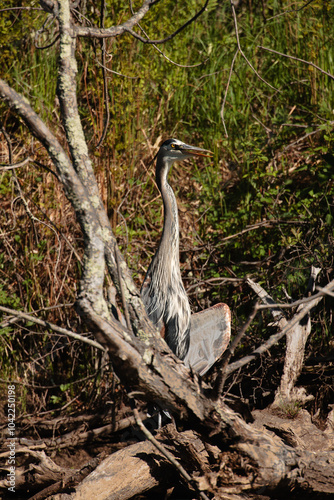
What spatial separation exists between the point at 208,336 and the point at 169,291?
0.41 m

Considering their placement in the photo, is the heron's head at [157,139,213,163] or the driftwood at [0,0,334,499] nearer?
the driftwood at [0,0,334,499]

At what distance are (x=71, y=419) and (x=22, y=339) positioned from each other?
770 millimetres

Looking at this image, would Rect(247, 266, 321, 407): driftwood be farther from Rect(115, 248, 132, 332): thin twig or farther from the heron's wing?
Rect(115, 248, 132, 332): thin twig

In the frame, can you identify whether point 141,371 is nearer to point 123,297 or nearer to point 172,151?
point 123,297

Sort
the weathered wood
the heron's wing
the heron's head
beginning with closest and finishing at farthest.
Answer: the weathered wood < the heron's wing < the heron's head

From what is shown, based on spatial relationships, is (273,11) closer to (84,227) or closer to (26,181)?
(26,181)

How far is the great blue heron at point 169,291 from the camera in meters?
3.35

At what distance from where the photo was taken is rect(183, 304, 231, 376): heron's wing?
333 cm

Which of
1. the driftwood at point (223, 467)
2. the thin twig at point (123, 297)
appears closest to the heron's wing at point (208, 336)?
the driftwood at point (223, 467)

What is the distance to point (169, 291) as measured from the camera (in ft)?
11.1

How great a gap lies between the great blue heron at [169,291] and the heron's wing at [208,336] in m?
0.11

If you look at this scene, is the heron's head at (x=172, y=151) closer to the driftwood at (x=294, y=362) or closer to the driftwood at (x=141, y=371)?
the driftwood at (x=294, y=362)

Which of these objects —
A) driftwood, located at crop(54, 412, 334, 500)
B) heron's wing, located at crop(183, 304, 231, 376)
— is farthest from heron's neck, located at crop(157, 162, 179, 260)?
driftwood, located at crop(54, 412, 334, 500)

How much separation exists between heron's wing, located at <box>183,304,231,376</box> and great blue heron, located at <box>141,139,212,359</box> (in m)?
0.11
